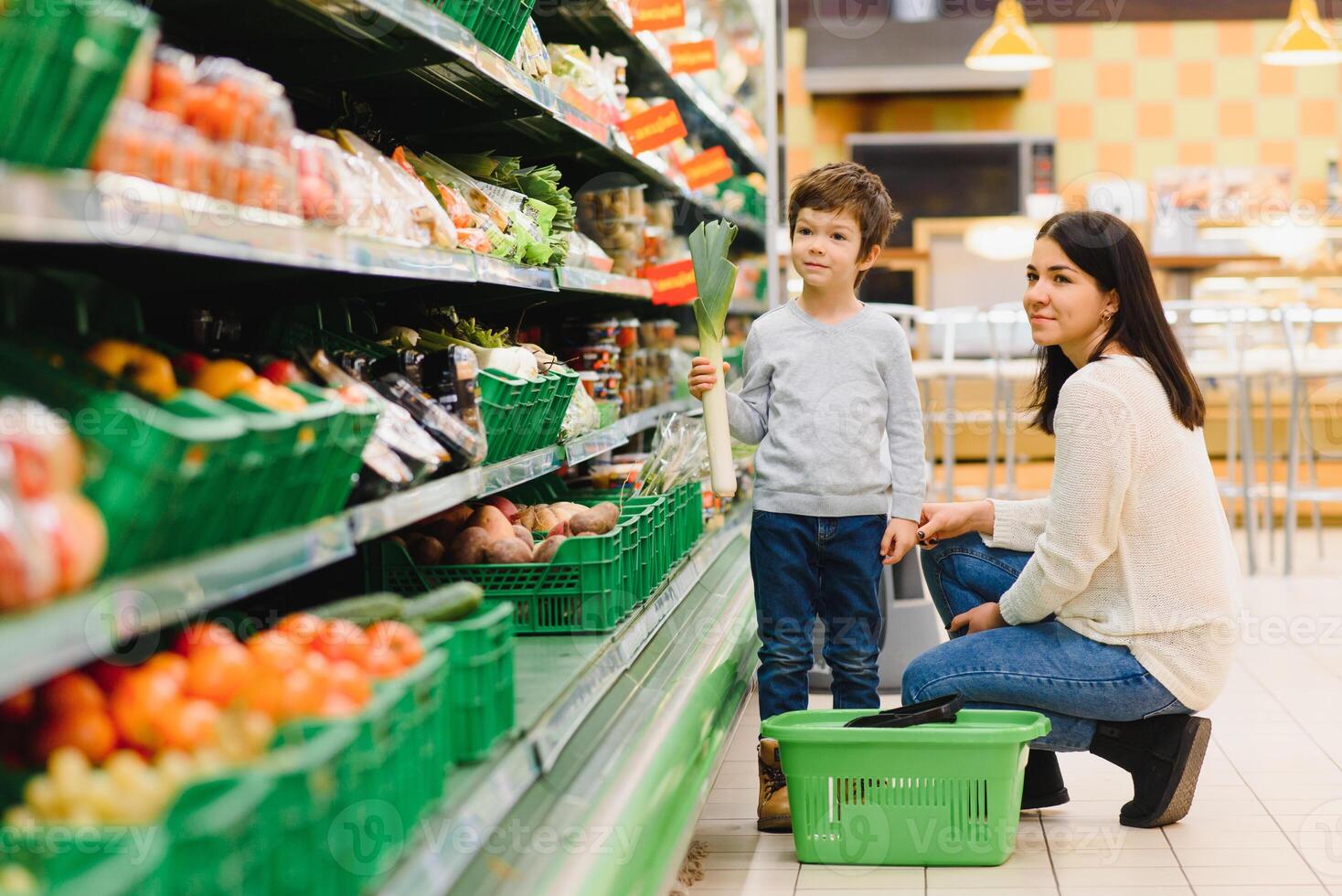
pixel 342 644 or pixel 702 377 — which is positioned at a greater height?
pixel 702 377

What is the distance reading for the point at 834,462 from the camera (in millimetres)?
3033

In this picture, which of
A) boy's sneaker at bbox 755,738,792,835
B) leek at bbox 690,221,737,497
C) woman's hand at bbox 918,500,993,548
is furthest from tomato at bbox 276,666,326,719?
woman's hand at bbox 918,500,993,548

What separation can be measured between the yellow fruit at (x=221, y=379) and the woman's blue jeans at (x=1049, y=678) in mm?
1556

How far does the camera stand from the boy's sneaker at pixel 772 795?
112 inches

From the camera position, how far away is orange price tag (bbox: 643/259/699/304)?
3.91 m

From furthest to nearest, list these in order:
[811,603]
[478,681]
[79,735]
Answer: [811,603] < [478,681] < [79,735]

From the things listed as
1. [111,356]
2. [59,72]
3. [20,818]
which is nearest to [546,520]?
[111,356]

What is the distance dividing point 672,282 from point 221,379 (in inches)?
95.1

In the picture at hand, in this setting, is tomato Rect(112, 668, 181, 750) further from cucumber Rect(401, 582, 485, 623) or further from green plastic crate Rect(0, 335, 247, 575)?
cucumber Rect(401, 582, 485, 623)

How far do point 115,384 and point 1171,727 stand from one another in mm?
2062

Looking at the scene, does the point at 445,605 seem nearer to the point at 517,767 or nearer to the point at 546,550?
the point at 517,767

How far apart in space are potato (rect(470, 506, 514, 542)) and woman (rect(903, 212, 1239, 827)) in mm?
836

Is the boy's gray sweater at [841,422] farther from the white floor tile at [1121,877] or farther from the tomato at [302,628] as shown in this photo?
the tomato at [302,628]

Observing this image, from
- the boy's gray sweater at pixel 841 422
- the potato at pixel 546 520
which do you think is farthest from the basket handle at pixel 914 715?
the potato at pixel 546 520
